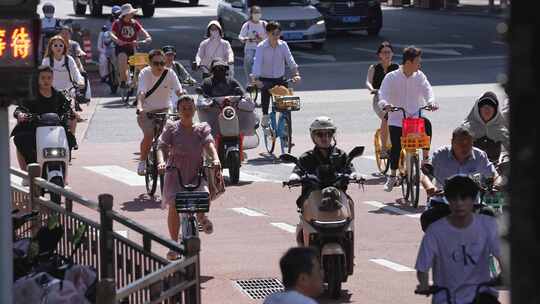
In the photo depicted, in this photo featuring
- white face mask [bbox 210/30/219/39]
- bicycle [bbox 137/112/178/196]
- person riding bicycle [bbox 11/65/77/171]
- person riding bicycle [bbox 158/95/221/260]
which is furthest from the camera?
white face mask [bbox 210/30/219/39]

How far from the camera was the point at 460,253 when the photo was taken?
8.11 m

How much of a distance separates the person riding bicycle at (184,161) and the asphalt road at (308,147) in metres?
0.51

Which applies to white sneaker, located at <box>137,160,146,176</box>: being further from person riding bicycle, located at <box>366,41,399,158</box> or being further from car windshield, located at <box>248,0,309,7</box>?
car windshield, located at <box>248,0,309,7</box>

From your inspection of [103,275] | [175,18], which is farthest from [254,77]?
[175,18]

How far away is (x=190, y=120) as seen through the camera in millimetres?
Answer: 12977

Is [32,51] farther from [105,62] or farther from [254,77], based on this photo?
[105,62]

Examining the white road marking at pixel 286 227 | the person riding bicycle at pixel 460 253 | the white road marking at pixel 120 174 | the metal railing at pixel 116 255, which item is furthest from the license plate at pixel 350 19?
the person riding bicycle at pixel 460 253

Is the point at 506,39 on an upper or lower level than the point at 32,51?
upper

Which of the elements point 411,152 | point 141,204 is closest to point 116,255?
point 411,152

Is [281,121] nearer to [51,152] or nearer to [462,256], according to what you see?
[51,152]

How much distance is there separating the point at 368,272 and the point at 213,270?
1.46m

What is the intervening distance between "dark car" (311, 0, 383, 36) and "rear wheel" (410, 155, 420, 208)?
2452 cm

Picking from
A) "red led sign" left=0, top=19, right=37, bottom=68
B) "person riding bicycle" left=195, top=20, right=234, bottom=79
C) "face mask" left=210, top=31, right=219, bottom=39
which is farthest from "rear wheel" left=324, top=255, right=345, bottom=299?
"face mask" left=210, top=31, right=219, bottom=39

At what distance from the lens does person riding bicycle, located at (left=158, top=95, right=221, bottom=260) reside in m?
12.8
